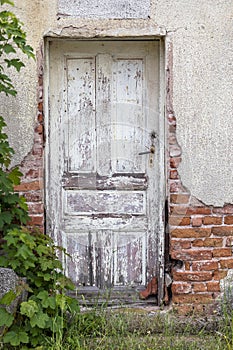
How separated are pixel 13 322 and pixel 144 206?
146 cm

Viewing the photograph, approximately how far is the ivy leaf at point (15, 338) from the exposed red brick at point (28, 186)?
118 centimetres

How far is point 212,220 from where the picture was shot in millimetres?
5168

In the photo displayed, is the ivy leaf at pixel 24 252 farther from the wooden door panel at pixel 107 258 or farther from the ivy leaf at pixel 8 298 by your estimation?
the wooden door panel at pixel 107 258

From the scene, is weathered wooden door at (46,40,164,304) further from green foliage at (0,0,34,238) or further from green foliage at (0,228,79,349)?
green foliage at (0,228,79,349)

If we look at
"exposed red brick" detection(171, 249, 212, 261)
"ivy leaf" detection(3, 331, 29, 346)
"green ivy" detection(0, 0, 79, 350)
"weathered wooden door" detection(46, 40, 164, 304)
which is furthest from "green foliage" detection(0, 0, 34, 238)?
"exposed red brick" detection(171, 249, 212, 261)

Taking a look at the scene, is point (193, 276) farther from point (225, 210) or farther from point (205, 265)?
point (225, 210)

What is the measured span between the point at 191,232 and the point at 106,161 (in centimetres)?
91

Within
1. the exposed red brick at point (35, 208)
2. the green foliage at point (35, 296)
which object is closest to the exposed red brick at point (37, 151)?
the exposed red brick at point (35, 208)

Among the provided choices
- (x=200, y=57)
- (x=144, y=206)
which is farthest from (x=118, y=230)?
(x=200, y=57)

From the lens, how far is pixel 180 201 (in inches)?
203

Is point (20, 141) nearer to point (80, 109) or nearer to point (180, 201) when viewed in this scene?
point (80, 109)

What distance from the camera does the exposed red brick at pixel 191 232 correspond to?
5.17m

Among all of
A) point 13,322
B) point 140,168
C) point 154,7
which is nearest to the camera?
point 13,322

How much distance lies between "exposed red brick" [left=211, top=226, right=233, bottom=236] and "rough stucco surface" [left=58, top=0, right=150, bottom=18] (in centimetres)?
178
